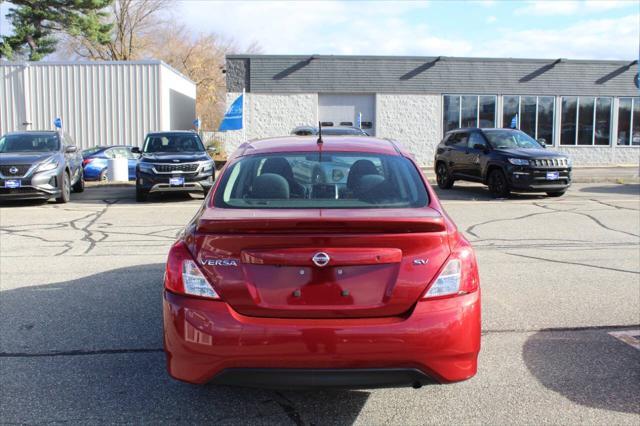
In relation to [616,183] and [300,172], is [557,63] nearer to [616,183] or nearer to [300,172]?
[616,183]

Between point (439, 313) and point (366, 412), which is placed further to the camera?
point (366, 412)

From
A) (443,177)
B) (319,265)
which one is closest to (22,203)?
(443,177)

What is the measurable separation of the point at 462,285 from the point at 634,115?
31.4 m

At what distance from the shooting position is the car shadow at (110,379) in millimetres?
3621

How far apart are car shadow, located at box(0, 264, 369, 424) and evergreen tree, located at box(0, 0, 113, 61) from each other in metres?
34.1

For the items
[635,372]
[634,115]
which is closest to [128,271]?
[635,372]

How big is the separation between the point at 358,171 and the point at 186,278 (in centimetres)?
146

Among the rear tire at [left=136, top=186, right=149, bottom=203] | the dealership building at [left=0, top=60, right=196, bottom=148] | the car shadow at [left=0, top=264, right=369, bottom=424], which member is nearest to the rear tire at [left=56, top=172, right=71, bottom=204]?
the rear tire at [left=136, top=186, right=149, bottom=203]

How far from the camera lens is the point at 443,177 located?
1814 cm

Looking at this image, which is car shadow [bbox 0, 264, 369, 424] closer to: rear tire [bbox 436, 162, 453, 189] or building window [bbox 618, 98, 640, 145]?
rear tire [bbox 436, 162, 453, 189]

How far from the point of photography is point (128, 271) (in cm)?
720

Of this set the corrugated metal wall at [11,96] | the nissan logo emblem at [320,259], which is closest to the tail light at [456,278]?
the nissan logo emblem at [320,259]

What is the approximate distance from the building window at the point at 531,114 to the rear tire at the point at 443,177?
1247cm

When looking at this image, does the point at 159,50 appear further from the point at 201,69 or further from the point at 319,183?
the point at 319,183
